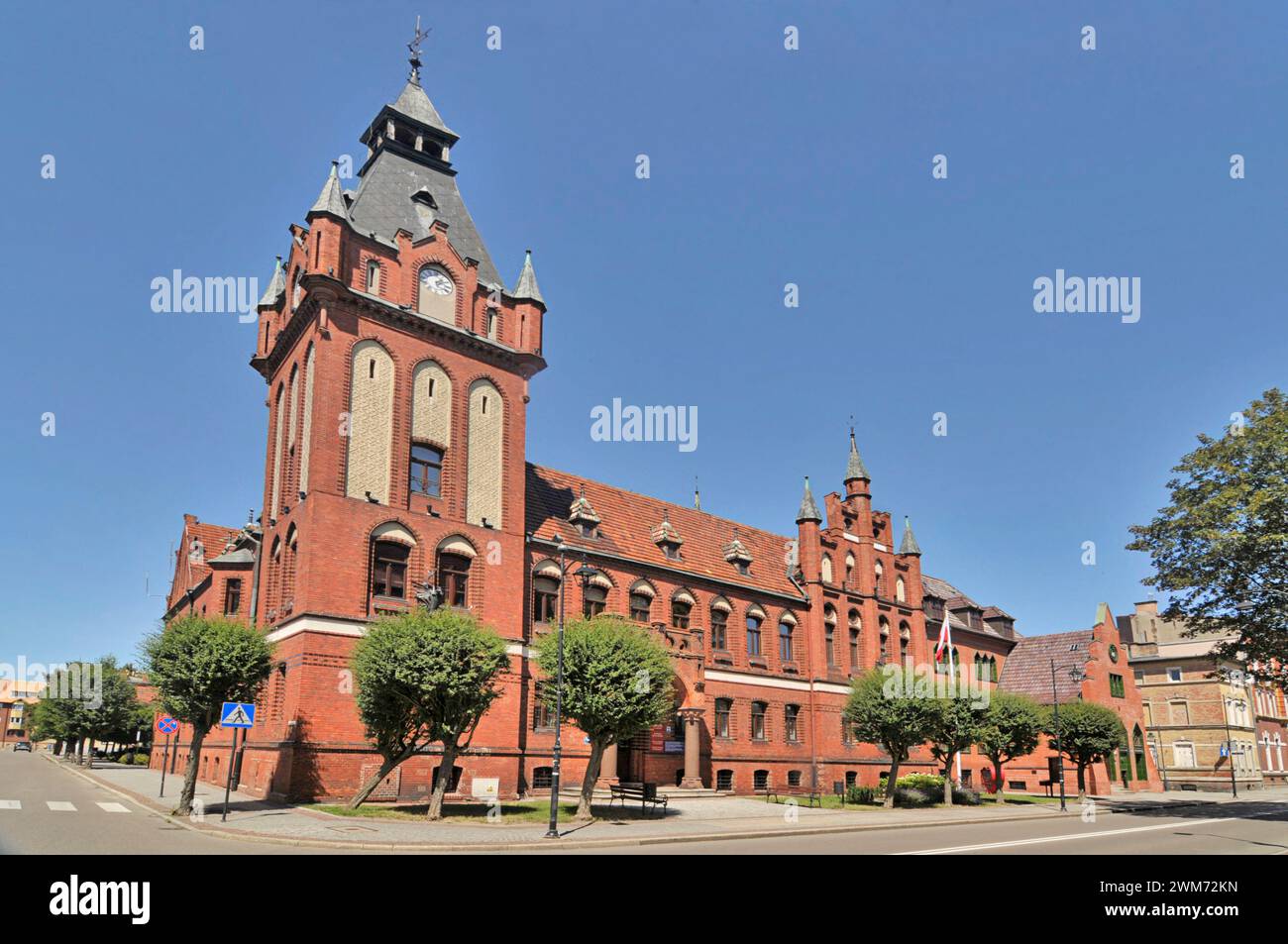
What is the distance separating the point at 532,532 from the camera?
123ft

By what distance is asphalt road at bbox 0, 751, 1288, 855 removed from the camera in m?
18.3

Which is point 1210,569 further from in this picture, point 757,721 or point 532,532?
point 532,532

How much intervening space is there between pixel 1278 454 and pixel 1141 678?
45265 mm

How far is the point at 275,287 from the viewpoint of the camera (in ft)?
129

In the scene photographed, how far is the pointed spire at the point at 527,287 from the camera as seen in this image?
38219 millimetres

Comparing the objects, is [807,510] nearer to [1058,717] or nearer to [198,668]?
[1058,717]

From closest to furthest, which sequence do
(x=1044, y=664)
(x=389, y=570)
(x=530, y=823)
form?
1. (x=530, y=823)
2. (x=389, y=570)
3. (x=1044, y=664)

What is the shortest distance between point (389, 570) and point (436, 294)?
11.5 m

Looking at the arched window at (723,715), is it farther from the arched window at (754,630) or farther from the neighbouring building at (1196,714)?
the neighbouring building at (1196,714)

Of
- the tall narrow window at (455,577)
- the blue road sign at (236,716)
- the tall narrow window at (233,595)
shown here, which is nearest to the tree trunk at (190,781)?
the blue road sign at (236,716)

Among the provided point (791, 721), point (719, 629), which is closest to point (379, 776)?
point (719, 629)

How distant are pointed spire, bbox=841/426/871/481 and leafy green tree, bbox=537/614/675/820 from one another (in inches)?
1103

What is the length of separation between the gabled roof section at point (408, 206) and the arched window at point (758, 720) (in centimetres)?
2433
